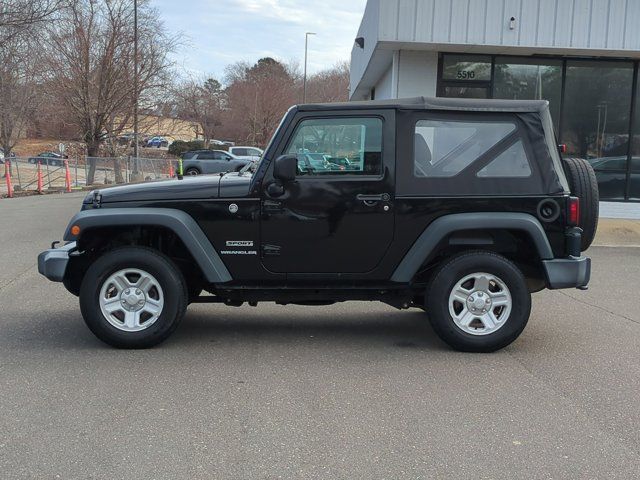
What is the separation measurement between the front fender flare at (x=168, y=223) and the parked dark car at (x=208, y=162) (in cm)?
2474

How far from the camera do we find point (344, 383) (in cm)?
447

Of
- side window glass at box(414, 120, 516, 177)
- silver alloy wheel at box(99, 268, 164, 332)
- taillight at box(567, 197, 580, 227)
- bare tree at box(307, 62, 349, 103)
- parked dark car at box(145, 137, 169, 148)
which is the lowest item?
silver alloy wheel at box(99, 268, 164, 332)

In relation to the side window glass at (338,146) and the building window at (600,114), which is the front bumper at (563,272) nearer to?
the side window glass at (338,146)

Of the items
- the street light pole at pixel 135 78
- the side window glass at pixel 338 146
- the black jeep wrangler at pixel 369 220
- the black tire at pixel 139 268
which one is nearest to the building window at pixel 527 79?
the black jeep wrangler at pixel 369 220

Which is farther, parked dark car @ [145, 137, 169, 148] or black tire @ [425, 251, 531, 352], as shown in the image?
parked dark car @ [145, 137, 169, 148]

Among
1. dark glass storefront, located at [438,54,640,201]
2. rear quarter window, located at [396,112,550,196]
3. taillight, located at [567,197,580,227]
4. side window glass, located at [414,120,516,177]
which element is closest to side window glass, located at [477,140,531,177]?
rear quarter window, located at [396,112,550,196]

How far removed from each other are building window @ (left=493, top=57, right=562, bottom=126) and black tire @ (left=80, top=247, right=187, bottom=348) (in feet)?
31.6

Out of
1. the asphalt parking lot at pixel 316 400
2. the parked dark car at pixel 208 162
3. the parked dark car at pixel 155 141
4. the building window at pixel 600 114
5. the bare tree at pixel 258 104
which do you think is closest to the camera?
the asphalt parking lot at pixel 316 400

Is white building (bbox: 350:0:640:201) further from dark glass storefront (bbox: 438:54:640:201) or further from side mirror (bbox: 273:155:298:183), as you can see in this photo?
side mirror (bbox: 273:155:298:183)

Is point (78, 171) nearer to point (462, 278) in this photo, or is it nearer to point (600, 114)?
point (600, 114)

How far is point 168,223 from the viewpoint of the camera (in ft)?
16.3

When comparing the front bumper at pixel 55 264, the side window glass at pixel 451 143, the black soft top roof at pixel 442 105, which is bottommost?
the front bumper at pixel 55 264

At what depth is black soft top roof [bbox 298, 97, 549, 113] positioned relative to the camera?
16.8 ft

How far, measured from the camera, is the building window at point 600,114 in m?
12.9
